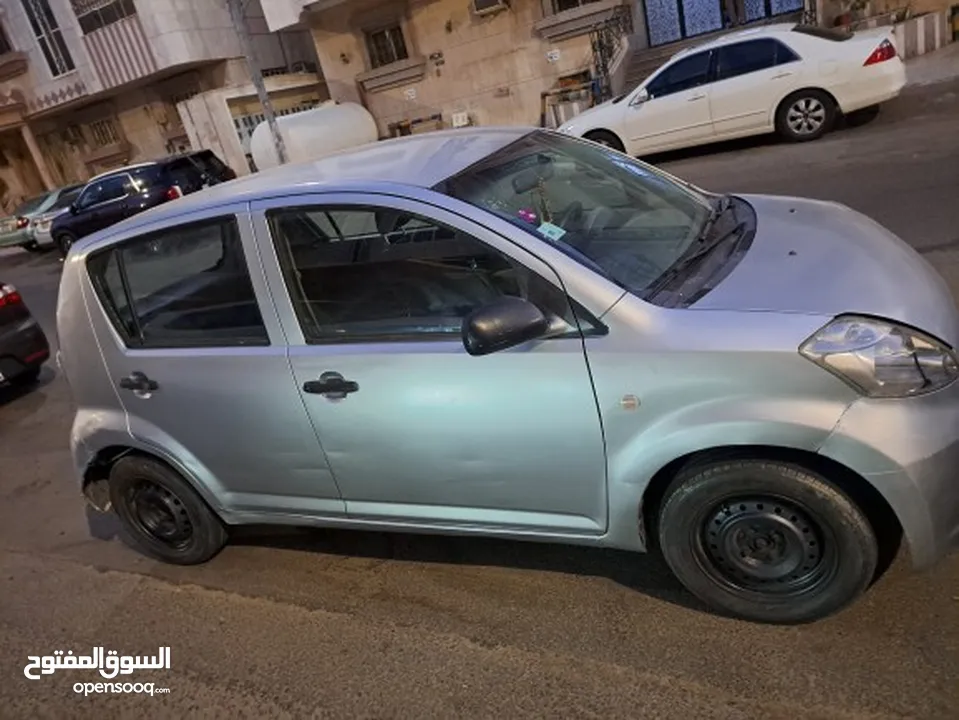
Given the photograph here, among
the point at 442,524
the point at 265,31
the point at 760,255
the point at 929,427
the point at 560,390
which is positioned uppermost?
the point at 265,31

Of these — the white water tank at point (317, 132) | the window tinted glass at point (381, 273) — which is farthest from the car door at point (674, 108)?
the white water tank at point (317, 132)

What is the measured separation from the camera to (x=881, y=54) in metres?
9.16

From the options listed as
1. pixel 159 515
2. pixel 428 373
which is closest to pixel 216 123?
pixel 159 515

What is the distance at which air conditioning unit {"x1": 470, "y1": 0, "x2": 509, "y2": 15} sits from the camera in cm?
1745

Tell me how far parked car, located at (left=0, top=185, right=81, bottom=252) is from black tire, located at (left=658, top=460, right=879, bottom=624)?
2017 centimetres

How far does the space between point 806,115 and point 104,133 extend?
24984 millimetres

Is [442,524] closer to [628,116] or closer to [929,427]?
[929,427]

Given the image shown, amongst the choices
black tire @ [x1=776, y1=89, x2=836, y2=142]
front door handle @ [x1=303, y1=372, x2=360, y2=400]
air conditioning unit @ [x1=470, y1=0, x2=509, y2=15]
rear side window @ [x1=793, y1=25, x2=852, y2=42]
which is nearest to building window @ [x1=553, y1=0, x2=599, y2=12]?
air conditioning unit @ [x1=470, y1=0, x2=509, y2=15]

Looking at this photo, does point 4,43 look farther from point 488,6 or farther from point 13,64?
point 488,6

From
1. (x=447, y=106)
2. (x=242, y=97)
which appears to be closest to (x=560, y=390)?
(x=447, y=106)

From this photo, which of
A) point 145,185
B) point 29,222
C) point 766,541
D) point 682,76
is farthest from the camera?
point 29,222

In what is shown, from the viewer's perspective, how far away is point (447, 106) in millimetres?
19422

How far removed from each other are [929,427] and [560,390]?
1063 mm

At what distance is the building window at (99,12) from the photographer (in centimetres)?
2197
